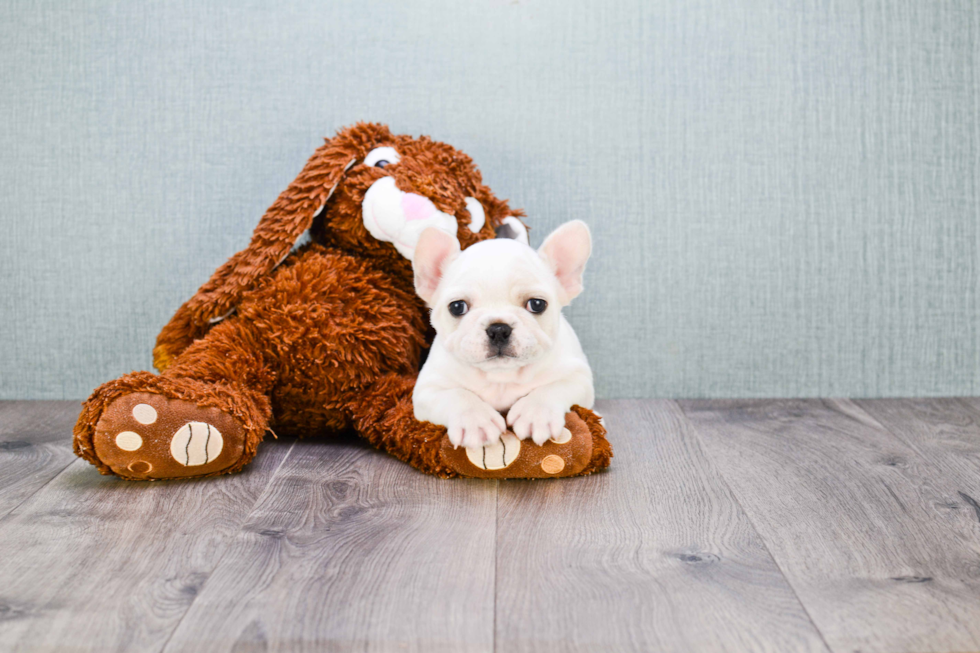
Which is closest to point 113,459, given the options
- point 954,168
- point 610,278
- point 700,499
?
point 700,499

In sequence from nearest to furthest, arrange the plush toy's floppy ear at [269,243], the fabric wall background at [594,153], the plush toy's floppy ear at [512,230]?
the plush toy's floppy ear at [269,243] → the plush toy's floppy ear at [512,230] → the fabric wall background at [594,153]

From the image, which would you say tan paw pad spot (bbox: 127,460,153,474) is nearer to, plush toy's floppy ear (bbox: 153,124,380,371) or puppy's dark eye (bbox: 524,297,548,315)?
plush toy's floppy ear (bbox: 153,124,380,371)

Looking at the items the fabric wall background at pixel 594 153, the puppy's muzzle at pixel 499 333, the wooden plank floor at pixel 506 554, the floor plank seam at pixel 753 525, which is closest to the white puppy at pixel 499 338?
the puppy's muzzle at pixel 499 333

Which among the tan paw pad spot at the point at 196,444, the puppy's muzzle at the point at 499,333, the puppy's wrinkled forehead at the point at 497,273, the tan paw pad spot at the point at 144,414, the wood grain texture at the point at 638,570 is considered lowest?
the wood grain texture at the point at 638,570

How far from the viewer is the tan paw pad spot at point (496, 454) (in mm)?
1188

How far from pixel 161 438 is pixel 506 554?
54cm

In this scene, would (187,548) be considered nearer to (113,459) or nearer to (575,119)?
(113,459)

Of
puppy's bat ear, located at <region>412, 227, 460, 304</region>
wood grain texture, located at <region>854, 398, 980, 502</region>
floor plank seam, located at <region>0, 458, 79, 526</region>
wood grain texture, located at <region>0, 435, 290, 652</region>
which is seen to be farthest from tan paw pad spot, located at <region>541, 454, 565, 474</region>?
floor plank seam, located at <region>0, 458, 79, 526</region>

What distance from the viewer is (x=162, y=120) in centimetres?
172

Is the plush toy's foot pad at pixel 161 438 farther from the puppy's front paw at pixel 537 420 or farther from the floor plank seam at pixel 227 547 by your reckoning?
the puppy's front paw at pixel 537 420

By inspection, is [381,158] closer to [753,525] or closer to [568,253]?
[568,253]

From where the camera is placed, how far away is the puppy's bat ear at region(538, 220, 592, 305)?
124cm

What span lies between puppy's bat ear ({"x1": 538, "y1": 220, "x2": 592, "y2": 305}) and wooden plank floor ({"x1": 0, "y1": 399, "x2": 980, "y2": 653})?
0.98 ft

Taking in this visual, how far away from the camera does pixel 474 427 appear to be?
1.18m
